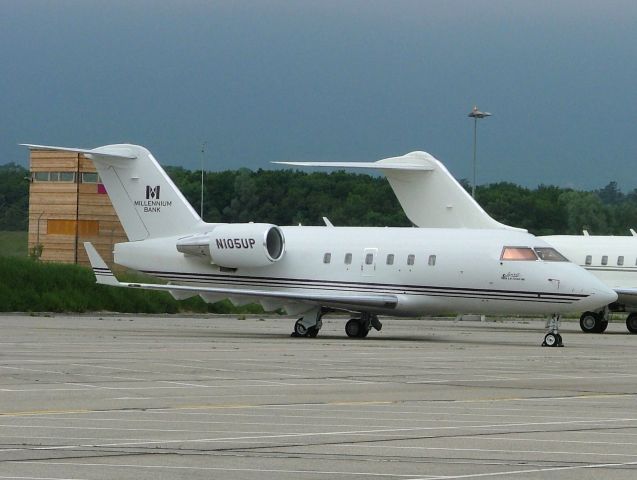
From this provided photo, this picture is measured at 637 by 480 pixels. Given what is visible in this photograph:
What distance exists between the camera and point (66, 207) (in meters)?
81.2

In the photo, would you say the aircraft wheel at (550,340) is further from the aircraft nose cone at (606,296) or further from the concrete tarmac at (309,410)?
the aircraft nose cone at (606,296)

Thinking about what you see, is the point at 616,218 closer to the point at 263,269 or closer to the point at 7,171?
the point at 263,269

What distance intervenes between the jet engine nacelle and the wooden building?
142ft

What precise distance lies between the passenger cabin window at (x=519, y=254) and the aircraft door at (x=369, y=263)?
3480mm

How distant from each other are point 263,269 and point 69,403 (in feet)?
62.5

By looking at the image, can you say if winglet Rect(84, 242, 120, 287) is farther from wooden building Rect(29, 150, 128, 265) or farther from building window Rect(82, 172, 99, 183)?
building window Rect(82, 172, 99, 183)

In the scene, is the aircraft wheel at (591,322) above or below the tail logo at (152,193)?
below

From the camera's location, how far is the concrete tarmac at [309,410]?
1102cm

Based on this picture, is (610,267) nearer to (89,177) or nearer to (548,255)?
(548,255)

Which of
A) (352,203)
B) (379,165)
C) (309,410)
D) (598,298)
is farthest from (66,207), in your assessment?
(309,410)

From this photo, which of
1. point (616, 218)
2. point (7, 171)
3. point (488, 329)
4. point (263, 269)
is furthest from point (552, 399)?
point (7, 171)

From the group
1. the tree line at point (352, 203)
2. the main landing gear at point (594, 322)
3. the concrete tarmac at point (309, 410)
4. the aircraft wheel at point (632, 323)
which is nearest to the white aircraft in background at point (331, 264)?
the concrete tarmac at point (309, 410)

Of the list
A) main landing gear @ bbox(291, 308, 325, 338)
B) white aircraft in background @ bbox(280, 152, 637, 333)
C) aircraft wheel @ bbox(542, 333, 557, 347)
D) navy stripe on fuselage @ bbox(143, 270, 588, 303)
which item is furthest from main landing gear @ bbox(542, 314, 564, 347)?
white aircraft in background @ bbox(280, 152, 637, 333)

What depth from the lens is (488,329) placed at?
43906 mm
